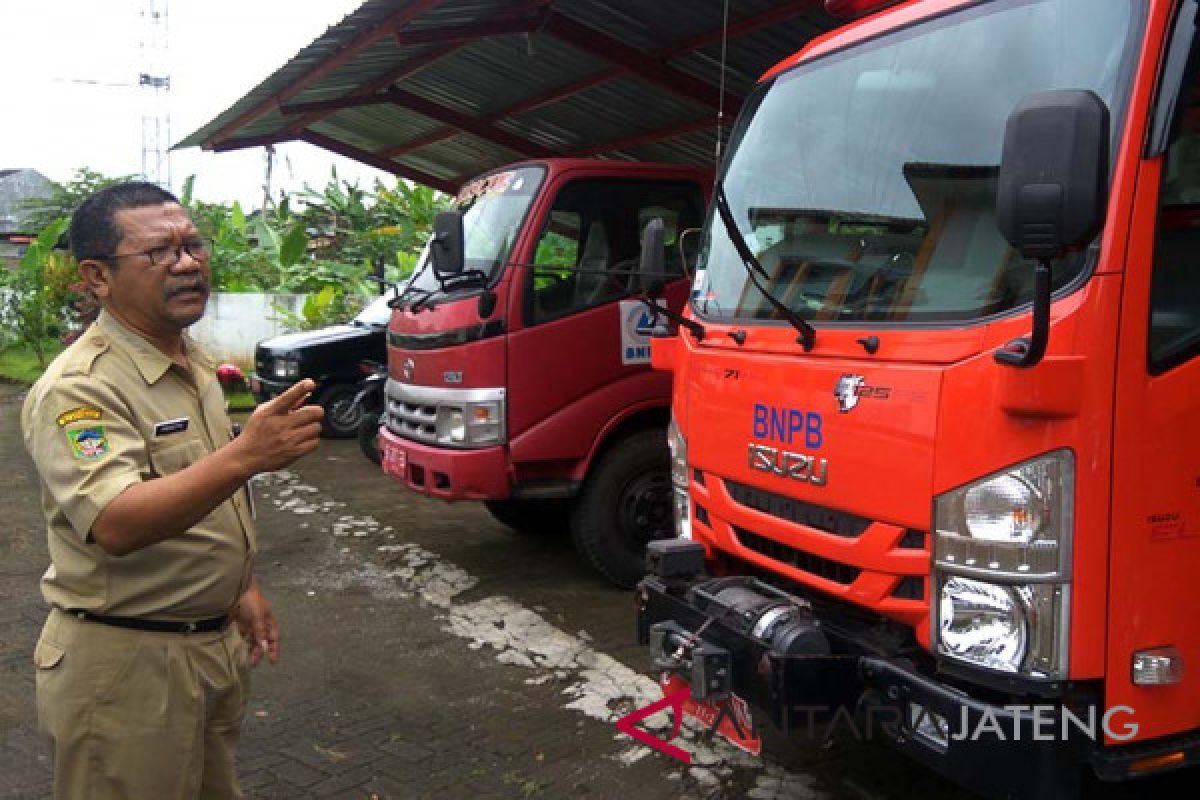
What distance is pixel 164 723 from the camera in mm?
2188

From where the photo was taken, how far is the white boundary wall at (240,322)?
1470cm

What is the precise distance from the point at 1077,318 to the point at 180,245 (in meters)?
2.05

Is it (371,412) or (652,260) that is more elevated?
(652,260)

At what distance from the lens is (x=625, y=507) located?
5613 mm

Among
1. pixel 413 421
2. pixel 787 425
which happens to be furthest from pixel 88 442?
pixel 413 421

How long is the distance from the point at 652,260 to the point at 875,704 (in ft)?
6.27

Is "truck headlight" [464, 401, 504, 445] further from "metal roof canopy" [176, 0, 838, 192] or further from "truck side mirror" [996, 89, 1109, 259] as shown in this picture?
"truck side mirror" [996, 89, 1109, 259]

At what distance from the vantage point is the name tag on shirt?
7.32 feet

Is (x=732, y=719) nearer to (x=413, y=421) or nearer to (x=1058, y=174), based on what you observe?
(x=1058, y=174)

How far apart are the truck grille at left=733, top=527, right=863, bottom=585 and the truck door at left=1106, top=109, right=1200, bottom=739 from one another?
0.68 metres

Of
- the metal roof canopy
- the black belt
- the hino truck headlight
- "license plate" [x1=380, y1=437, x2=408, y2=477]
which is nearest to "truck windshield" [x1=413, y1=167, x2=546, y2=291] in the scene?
"license plate" [x1=380, y1=437, x2=408, y2=477]

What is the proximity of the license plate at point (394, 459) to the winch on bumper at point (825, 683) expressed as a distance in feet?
8.94

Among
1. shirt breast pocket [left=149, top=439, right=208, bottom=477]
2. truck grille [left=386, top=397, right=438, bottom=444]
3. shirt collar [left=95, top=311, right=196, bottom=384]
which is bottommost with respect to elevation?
truck grille [left=386, top=397, right=438, bottom=444]

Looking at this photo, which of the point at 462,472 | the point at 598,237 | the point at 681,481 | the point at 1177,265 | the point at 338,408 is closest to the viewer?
the point at 1177,265
